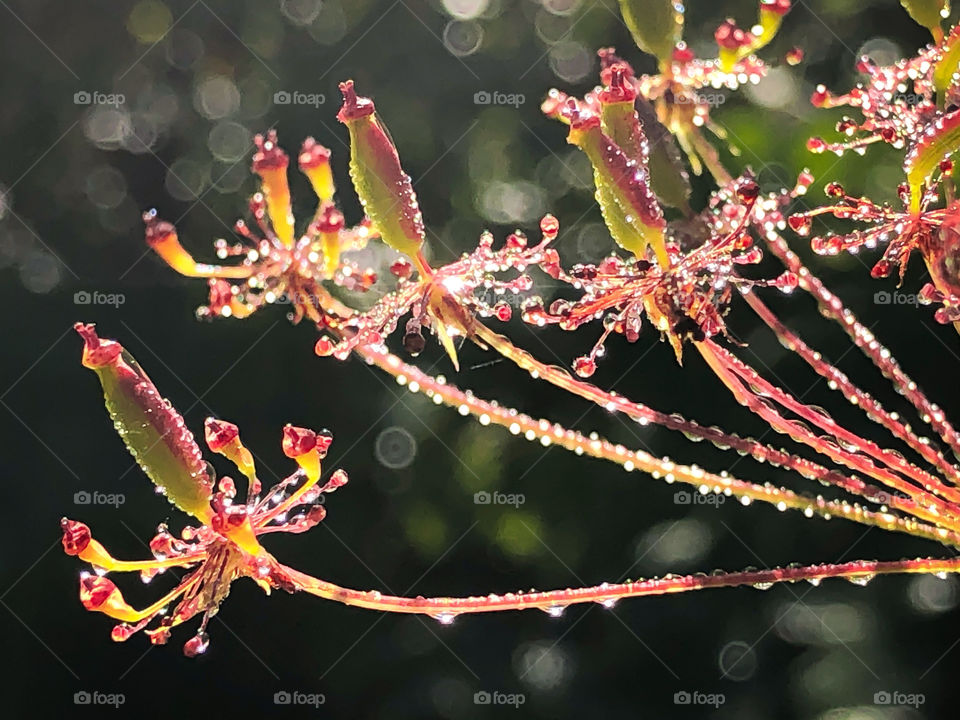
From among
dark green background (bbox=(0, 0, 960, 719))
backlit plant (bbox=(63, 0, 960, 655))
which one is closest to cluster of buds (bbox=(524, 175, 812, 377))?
backlit plant (bbox=(63, 0, 960, 655))

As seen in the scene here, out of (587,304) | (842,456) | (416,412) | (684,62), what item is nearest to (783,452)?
(842,456)

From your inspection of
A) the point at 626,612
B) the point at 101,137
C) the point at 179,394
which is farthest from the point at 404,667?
the point at 101,137

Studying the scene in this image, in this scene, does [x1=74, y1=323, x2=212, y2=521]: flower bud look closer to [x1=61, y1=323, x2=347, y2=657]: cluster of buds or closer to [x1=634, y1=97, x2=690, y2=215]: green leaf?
[x1=61, y1=323, x2=347, y2=657]: cluster of buds

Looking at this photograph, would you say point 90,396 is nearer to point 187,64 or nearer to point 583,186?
point 187,64

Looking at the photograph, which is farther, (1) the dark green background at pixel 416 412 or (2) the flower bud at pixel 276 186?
(1) the dark green background at pixel 416 412

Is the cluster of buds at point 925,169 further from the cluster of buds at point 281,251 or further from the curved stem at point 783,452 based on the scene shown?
the cluster of buds at point 281,251

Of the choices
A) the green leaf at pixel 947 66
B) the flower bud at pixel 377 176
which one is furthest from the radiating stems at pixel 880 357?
the flower bud at pixel 377 176
